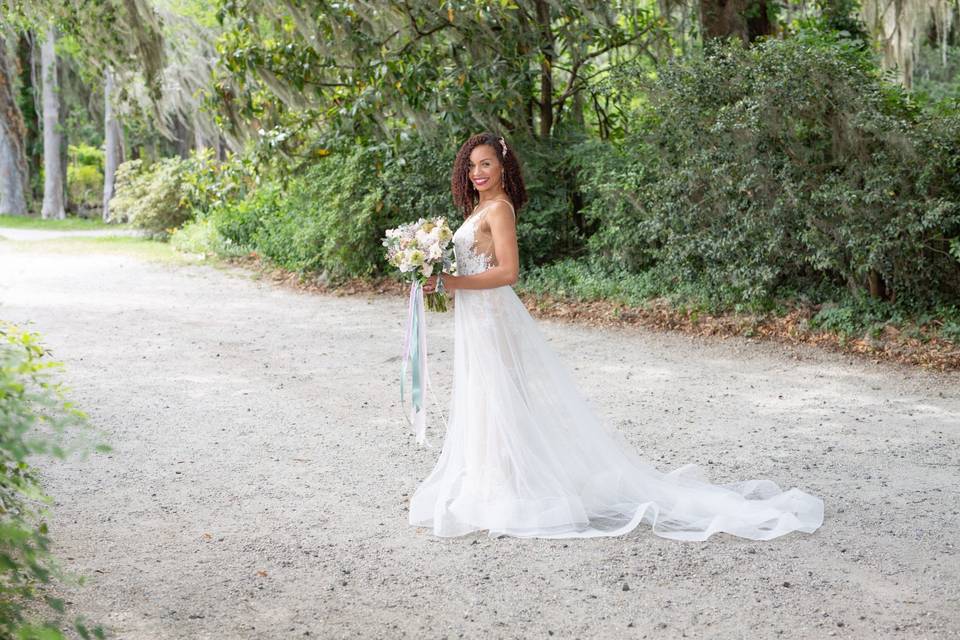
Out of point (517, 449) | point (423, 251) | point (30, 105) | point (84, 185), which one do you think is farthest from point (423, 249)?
point (84, 185)

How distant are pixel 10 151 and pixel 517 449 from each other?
2690 cm

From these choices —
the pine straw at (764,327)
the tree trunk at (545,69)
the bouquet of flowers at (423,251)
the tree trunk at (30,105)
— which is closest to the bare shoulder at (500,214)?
the bouquet of flowers at (423,251)

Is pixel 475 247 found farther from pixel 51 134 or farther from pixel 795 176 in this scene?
pixel 51 134

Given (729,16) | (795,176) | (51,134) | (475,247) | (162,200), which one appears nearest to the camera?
(475,247)

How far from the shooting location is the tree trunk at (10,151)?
88.4 ft

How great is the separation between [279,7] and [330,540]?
8.48 meters

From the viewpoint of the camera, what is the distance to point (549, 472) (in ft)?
15.6

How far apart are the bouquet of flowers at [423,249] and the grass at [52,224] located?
2126cm

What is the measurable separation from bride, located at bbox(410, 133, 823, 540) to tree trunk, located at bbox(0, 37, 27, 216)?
82.8 ft

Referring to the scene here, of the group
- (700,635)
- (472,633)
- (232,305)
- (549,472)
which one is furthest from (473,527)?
(232,305)

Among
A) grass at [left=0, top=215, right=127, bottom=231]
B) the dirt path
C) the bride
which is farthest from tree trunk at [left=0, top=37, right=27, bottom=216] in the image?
the bride

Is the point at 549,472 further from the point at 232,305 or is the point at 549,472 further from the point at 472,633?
the point at 232,305

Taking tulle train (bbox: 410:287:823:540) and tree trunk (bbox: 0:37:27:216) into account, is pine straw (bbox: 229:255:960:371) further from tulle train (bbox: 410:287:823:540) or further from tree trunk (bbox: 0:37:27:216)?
tree trunk (bbox: 0:37:27:216)

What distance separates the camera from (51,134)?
27.3 m
